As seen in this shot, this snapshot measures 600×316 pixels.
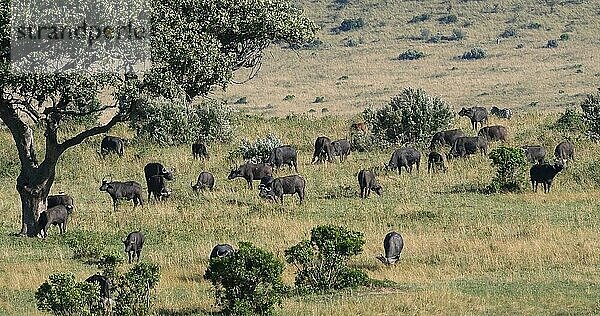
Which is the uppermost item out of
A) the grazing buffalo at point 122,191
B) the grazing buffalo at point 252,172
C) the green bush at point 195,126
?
the green bush at point 195,126

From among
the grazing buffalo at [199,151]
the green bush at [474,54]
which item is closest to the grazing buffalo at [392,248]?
the grazing buffalo at [199,151]

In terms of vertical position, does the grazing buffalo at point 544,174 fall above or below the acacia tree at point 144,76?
below

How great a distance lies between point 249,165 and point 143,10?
10.7 m

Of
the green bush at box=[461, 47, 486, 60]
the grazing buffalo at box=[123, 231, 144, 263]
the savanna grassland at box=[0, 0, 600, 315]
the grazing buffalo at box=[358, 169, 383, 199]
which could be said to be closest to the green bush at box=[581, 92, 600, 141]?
the savanna grassland at box=[0, 0, 600, 315]

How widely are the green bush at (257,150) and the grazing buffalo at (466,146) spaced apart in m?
5.95

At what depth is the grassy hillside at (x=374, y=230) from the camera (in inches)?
762

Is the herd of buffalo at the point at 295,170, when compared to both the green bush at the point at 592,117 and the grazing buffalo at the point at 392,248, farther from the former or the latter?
the green bush at the point at 592,117

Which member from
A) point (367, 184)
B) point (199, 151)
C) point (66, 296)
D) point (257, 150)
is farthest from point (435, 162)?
point (66, 296)

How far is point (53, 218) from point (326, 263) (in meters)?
8.68

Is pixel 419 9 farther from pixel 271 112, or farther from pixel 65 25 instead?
pixel 65 25

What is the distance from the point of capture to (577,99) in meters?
66.9

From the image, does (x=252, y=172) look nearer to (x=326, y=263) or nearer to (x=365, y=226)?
(x=365, y=226)

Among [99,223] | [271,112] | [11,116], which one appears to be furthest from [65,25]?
[271,112]

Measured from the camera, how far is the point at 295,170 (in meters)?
36.1
